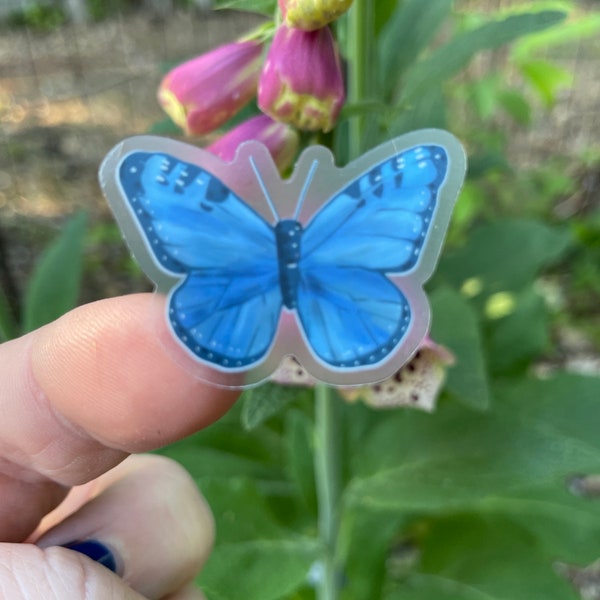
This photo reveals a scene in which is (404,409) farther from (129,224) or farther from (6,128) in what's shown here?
(6,128)

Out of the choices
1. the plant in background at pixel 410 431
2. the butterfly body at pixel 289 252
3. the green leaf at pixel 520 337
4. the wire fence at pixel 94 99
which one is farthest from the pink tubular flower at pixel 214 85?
the wire fence at pixel 94 99

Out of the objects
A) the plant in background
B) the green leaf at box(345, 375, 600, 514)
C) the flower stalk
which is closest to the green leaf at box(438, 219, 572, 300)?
the plant in background

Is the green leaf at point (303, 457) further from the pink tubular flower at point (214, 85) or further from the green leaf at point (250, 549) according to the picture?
the pink tubular flower at point (214, 85)

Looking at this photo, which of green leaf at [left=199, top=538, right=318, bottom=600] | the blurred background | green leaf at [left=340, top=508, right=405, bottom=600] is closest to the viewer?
green leaf at [left=199, top=538, right=318, bottom=600]

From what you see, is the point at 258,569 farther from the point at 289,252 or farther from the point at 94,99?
the point at 94,99

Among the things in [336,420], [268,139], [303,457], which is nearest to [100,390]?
[268,139]

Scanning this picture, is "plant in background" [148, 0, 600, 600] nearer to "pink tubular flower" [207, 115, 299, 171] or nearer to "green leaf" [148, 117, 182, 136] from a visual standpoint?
"pink tubular flower" [207, 115, 299, 171]

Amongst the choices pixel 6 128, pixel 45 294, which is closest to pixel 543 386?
Result: pixel 45 294
